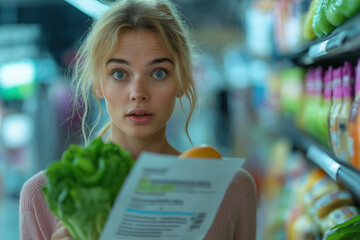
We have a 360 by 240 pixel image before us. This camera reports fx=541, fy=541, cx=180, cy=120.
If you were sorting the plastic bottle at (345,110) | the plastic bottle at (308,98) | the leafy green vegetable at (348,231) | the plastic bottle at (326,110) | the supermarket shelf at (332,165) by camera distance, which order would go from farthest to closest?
the plastic bottle at (308,98) → the plastic bottle at (326,110) → the plastic bottle at (345,110) → the supermarket shelf at (332,165) → the leafy green vegetable at (348,231)

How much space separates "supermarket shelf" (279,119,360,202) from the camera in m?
1.78

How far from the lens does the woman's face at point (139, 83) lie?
62.7 inches

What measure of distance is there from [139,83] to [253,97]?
6056 mm

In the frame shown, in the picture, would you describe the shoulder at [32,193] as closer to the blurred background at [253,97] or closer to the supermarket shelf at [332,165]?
the blurred background at [253,97]

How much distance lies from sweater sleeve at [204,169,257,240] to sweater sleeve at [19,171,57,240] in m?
0.48

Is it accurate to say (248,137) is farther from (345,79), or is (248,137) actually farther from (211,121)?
(211,121)

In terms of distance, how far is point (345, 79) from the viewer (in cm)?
206

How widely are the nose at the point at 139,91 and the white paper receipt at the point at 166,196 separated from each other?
1.39 ft

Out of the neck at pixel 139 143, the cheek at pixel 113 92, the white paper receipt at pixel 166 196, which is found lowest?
the neck at pixel 139 143

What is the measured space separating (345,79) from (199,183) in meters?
1.06

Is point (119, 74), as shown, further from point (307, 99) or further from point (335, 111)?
point (307, 99)

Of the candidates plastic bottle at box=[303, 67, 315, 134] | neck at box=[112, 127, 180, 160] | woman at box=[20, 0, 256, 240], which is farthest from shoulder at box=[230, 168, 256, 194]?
plastic bottle at box=[303, 67, 315, 134]

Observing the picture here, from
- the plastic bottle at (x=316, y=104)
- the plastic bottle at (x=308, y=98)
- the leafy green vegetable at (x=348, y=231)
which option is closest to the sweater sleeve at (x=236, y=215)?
the leafy green vegetable at (x=348, y=231)

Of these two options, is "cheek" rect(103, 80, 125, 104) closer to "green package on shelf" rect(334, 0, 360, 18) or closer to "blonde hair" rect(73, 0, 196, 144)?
"blonde hair" rect(73, 0, 196, 144)
